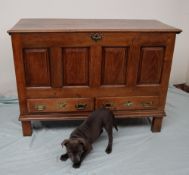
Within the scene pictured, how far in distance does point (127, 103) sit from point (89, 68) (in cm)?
38

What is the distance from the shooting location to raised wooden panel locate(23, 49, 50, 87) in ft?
4.97

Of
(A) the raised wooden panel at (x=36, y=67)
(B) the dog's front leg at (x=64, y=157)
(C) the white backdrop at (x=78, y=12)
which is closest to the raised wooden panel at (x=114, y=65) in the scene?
(A) the raised wooden panel at (x=36, y=67)

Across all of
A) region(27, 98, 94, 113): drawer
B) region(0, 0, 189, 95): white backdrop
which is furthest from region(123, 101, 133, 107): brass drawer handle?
region(0, 0, 189, 95): white backdrop

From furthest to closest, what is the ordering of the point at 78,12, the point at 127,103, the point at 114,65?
the point at 78,12
the point at 127,103
the point at 114,65

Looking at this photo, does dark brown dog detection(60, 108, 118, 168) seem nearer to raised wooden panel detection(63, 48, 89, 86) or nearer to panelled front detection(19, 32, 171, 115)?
panelled front detection(19, 32, 171, 115)

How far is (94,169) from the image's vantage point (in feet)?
4.84

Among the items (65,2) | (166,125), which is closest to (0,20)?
(65,2)

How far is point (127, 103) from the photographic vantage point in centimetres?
172

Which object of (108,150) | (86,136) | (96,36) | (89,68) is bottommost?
(108,150)

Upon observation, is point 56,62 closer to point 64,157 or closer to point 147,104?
point 64,157

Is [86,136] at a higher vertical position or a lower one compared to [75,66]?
lower

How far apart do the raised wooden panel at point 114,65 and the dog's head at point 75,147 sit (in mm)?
440

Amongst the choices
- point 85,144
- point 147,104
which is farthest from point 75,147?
point 147,104

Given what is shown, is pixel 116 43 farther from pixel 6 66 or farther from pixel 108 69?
pixel 6 66
